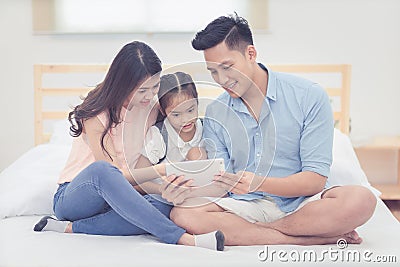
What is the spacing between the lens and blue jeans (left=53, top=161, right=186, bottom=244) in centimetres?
174

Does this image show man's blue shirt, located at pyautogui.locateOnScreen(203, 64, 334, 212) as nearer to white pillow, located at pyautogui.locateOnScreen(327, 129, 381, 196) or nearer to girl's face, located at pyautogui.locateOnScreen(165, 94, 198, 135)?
girl's face, located at pyautogui.locateOnScreen(165, 94, 198, 135)

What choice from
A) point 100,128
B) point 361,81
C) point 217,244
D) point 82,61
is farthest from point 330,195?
point 82,61

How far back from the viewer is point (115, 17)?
3.30m

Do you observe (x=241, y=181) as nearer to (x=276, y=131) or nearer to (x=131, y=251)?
(x=276, y=131)

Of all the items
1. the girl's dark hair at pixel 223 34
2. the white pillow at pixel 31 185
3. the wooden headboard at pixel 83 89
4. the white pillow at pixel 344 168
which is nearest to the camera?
the girl's dark hair at pixel 223 34

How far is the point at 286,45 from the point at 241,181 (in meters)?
1.70

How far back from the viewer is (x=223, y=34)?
1.83m

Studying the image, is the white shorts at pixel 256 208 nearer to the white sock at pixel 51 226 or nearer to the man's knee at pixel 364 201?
the man's knee at pixel 364 201

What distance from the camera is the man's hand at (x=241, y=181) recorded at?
1.76 m

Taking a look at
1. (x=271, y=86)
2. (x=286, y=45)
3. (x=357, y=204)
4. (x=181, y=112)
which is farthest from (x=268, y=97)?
(x=286, y=45)

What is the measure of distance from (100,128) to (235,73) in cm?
43

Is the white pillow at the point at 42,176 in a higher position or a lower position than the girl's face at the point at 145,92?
lower

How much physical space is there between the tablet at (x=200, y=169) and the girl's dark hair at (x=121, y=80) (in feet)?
0.79

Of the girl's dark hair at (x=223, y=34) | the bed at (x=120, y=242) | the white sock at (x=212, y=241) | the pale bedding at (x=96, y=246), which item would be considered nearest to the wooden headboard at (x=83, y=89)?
the bed at (x=120, y=242)
